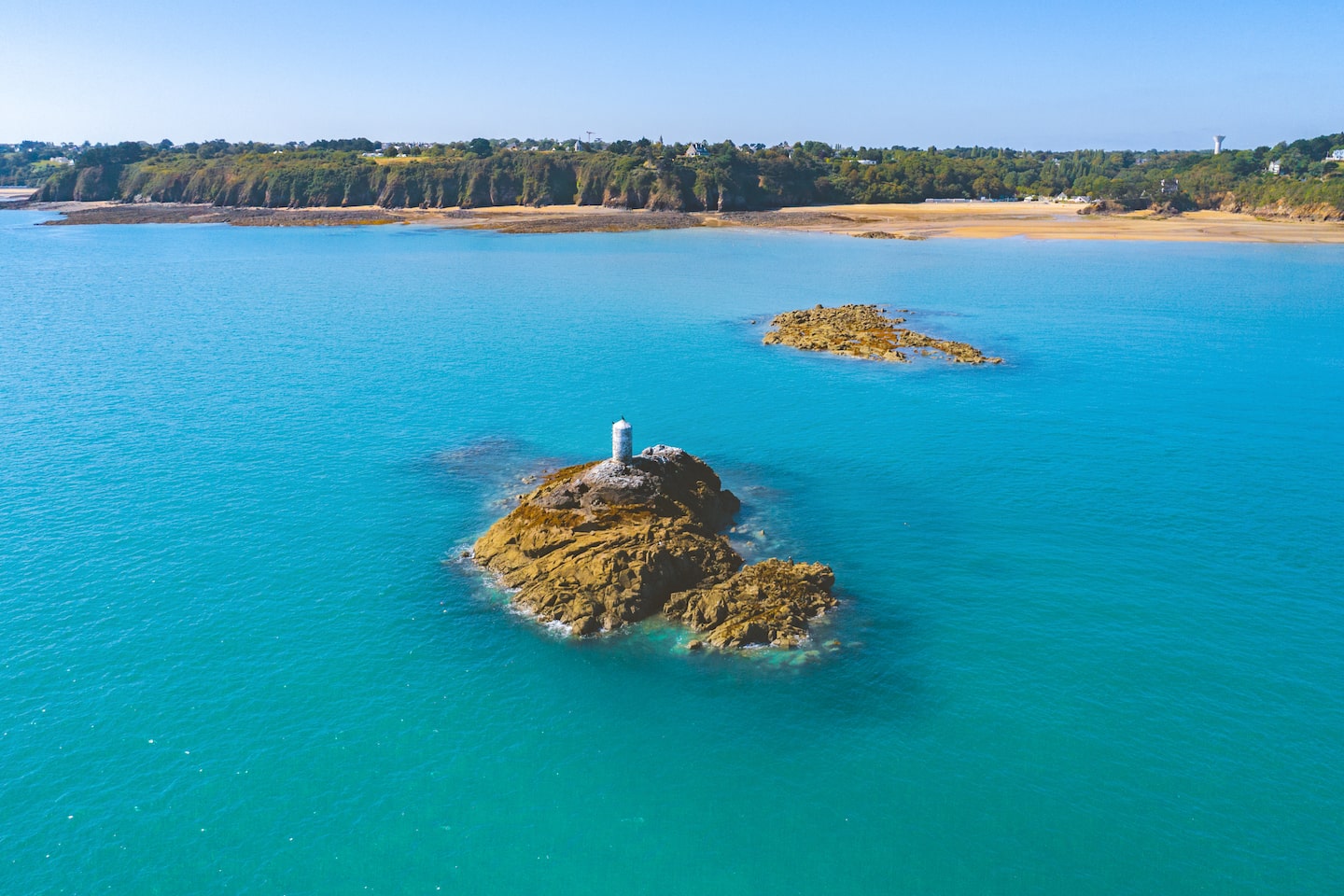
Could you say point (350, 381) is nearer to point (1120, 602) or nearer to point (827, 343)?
point (827, 343)

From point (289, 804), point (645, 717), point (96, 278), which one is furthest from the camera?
point (96, 278)

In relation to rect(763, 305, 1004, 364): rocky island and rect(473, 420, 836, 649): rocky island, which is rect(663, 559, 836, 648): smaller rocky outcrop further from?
rect(763, 305, 1004, 364): rocky island

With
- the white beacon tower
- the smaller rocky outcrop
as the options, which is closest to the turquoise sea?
the smaller rocky outcrop

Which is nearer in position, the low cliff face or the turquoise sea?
the turquoise sea

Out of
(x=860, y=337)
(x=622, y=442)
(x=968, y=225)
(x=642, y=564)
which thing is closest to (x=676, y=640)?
(x=642, y=564)

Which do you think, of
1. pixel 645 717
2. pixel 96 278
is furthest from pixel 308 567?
pixel 96 278

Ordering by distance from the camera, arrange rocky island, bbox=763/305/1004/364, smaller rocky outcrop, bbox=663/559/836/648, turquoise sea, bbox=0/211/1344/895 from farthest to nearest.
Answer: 1. rocky island, bbox=763/305/1004/364
2. smaller rocky outcrop, bbox=663/559/836/648
3. turquoise sea, bbox=0/211/1344/895

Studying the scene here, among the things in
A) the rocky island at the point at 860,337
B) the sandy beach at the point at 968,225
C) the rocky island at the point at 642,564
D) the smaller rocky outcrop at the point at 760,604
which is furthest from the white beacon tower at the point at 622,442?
the sandy beach at the point at 968,225
